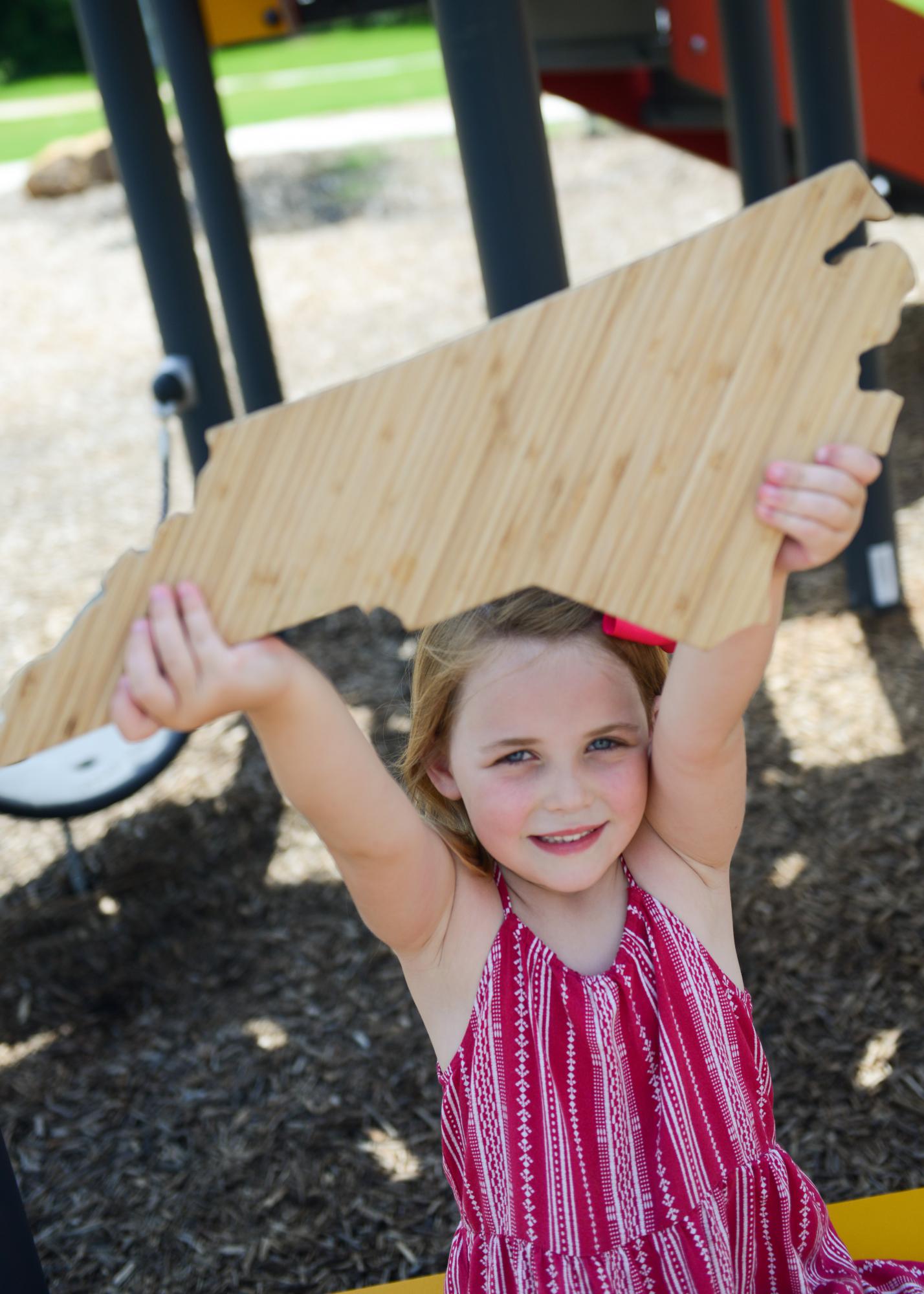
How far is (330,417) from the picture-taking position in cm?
107

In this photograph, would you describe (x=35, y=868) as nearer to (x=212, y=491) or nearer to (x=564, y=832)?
(x=564, y=832)

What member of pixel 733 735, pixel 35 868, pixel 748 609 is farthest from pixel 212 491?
pixel 35 868

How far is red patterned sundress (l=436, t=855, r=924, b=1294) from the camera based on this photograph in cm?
156

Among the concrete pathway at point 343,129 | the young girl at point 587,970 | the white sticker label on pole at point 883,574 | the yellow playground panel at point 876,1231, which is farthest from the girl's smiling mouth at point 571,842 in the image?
the concrete pathway at point 343,129

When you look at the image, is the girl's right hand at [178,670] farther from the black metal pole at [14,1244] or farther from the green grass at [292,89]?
the green grass at [292,89]

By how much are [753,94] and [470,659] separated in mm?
3523

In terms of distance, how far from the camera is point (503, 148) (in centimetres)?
236

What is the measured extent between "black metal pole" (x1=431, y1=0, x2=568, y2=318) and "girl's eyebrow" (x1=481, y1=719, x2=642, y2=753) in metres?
1.07

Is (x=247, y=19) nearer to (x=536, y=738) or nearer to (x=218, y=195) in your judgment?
(x=218, y=195)

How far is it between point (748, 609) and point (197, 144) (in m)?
3.72

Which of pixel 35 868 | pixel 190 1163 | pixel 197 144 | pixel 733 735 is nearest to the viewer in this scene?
pixel 733 735

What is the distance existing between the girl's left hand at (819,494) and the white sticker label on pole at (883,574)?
11.0 ft

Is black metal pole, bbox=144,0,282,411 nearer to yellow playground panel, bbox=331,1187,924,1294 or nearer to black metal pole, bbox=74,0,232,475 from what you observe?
black metal pole, bbox=74,0,232,475

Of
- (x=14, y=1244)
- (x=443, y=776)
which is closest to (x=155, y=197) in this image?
(x=443, y=776)
